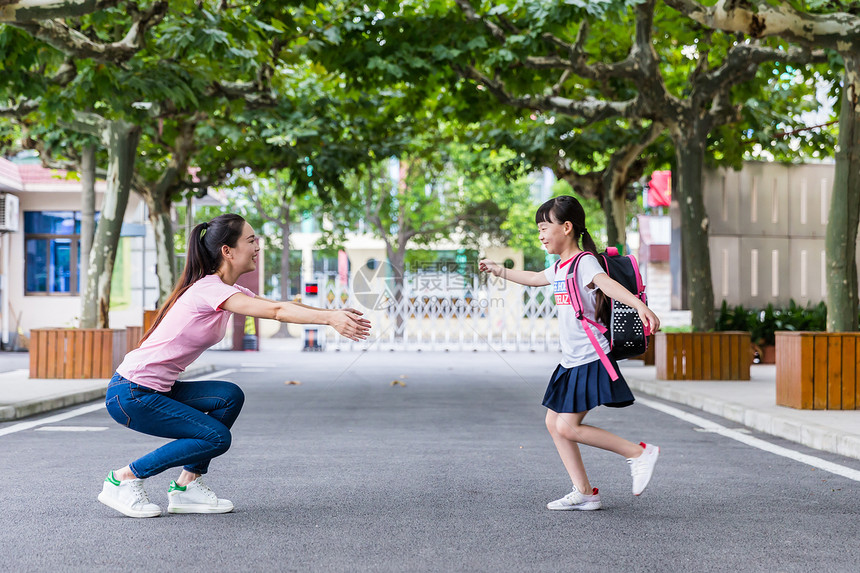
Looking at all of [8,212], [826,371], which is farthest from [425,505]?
[8,212]

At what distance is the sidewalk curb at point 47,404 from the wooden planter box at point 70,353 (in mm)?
1587

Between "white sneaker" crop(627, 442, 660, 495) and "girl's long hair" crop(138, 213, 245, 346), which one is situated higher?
"girl's long hair" crop(138, 213, 245, 346)

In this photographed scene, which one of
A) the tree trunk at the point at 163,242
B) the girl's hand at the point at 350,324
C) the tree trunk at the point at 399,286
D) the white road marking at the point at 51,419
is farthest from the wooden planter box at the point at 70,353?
the tree trunk at the point at 399,286

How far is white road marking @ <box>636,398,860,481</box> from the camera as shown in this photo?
700 cm

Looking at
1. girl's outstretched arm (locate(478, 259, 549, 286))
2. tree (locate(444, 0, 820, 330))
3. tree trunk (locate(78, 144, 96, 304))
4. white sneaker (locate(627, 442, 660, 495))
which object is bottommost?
white sneaker (locate(627, 442, 660, 495))

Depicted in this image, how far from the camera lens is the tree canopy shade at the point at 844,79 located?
10.2 meters

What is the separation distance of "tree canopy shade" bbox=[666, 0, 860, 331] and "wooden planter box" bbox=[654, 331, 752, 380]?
4.07 meters

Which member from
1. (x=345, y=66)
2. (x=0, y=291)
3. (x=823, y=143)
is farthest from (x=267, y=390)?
(x=0, y=291)

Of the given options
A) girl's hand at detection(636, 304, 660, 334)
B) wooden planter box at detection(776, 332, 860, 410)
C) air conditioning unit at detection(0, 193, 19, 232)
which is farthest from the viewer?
air conditioning unit at detection(0, 193, 19, 232)

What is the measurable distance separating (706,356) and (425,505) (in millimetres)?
10464

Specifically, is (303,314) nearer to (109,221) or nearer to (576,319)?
(576,319)

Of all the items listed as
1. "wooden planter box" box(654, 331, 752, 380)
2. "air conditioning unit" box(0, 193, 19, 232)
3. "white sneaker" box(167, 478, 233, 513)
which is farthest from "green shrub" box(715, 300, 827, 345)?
"air conditioning unit" box(0, 193, 19, 232)

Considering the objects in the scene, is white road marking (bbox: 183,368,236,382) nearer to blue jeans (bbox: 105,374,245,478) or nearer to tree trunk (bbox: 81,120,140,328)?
tree trunk (bbox: 81,120,140,328)

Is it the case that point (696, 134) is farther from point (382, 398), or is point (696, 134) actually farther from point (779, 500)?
point (779, 500)
